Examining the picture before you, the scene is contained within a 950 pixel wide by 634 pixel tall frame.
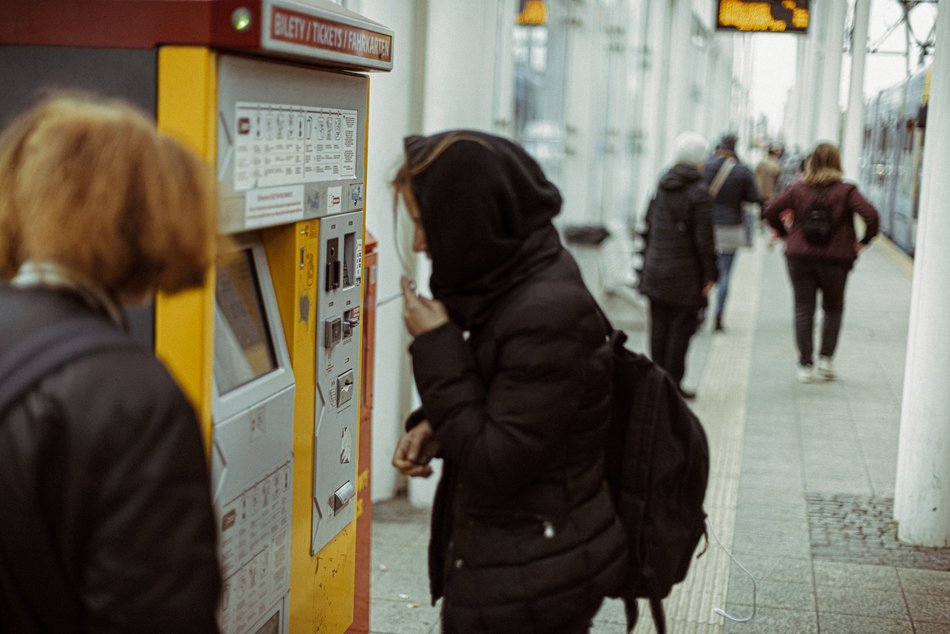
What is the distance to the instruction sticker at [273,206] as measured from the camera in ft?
7.83

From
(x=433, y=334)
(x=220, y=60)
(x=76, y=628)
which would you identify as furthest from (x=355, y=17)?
(x=76, y=628)

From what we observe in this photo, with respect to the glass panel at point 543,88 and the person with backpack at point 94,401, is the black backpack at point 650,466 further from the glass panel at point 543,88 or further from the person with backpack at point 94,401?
the glass panel at point 543,88

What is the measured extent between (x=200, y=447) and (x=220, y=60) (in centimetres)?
93

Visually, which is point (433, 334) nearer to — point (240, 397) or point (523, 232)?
point (523, 232)

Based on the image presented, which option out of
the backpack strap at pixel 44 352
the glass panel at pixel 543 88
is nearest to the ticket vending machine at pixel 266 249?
the backpack strap at pixel 44 352

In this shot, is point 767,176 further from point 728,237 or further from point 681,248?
point 681,248

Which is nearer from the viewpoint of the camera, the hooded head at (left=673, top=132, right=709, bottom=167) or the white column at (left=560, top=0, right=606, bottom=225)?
the hooded head at (left=673, top=132, right=709, bottom=167)

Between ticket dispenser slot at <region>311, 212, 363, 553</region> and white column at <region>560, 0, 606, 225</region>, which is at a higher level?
white column at <region>560, 0, 606, 225</region>

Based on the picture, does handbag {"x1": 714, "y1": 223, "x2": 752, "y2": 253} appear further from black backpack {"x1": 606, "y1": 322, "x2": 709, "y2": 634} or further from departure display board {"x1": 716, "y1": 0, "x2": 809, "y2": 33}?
black backpack {"x1": 606, "y1": 322, "x2": 709, "y2": 634}

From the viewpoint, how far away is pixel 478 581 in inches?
93.2

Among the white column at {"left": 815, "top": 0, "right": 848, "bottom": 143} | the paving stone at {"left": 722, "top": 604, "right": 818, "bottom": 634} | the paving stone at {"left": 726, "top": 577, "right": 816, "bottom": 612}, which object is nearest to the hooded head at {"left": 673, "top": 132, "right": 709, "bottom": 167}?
the paving stone at {"left": 726, "top": 577, "right": 816, "bottom": 612}

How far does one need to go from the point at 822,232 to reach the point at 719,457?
213cm

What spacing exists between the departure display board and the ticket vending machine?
8799 millimetres

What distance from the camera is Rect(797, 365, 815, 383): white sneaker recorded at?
8781 millimetres
